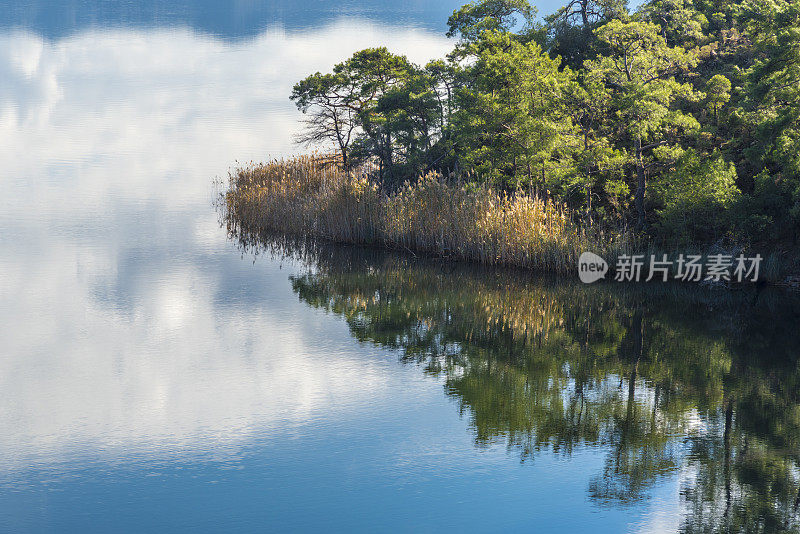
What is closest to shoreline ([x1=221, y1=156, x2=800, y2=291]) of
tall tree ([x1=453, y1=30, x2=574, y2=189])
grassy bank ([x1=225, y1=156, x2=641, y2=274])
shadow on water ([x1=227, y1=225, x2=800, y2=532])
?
grassy bank ([x1=225, y1=156, x2=641, y2=274])

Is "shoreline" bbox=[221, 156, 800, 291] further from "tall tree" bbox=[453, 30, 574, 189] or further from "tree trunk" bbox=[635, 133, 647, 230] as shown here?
"tall tree" bbox=[453, 30, 574, 189]

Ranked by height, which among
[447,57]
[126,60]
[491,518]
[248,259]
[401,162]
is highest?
[126,60]

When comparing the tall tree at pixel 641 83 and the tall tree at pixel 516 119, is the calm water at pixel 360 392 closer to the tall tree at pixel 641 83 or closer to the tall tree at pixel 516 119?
the tall tree at pixel 516 119

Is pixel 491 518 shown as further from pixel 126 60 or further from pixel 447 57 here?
pixel 126 60

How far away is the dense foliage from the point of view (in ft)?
60.3

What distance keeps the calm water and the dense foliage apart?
9.54 ft

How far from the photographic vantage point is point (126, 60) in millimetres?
71875

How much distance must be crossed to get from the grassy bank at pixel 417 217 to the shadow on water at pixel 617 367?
753mm

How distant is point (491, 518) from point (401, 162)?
1887 centimetres

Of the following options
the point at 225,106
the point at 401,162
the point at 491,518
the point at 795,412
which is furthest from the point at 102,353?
the point at 225,106

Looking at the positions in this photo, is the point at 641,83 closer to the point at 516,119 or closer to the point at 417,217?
the point at 516,119

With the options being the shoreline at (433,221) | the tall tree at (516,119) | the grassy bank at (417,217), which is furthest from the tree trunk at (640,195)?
the tall tree at (516,119)

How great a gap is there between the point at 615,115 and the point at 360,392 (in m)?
13.6

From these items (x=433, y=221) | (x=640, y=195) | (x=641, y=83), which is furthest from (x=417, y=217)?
(x=641, y=83)
